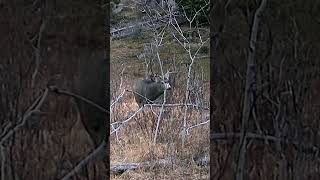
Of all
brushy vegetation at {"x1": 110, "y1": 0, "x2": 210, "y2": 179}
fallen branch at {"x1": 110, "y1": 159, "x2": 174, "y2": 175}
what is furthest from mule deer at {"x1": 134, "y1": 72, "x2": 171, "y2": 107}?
fallen branch at {"x1": 110, "y1": 159, "x2": 174, "y2": 175}

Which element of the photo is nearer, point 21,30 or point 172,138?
point 21,30

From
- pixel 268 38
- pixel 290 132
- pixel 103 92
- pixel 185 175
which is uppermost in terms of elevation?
pixel 268 38

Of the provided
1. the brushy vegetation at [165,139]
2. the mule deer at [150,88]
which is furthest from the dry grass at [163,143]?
the mule deer at [150,88]

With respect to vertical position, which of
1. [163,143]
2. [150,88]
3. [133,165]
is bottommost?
[133,165]

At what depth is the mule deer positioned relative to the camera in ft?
14.4

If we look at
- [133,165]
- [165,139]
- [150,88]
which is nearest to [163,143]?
[165,139]

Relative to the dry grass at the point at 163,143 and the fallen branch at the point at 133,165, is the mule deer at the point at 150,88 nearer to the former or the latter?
the dry grass at the point at 163,143

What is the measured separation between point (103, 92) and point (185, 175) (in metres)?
2.00

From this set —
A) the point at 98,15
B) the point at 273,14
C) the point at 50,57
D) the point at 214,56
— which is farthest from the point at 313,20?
the point at 50,57

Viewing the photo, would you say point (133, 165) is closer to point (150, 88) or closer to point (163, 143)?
point (163, 143)

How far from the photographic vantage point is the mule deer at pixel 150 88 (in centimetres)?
438

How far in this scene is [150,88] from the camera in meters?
4.46

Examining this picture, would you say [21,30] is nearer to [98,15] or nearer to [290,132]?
[98,15]

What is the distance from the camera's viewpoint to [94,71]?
67.3 inches
